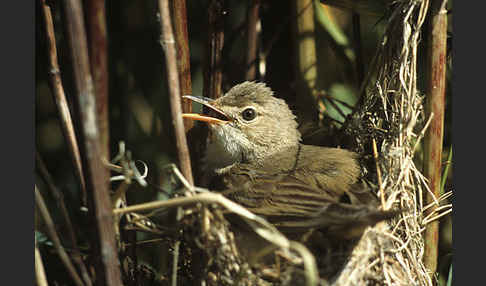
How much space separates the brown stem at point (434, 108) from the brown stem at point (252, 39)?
82 cm

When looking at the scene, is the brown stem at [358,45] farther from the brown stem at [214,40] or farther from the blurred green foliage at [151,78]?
the brown stem at [214,40]

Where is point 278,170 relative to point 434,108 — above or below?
below

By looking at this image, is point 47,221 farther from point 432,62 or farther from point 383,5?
point 383,5

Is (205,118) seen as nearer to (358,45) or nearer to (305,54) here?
(305,54)

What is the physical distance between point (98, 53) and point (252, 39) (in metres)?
1.31

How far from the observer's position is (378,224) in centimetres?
157

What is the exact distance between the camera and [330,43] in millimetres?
2480

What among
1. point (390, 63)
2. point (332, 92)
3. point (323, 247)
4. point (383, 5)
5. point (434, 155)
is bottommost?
point (323, 247)

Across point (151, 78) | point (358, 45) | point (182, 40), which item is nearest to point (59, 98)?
point (182, 40)

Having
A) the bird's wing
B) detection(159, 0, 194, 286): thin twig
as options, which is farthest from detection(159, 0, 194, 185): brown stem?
the bird's wing

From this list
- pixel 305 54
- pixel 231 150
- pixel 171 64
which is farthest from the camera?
pixel 305 54

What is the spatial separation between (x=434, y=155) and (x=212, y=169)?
3.11 ft

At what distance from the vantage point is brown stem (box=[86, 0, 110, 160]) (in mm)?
1199

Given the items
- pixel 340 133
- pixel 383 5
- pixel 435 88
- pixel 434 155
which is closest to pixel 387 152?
pixel 434 155
